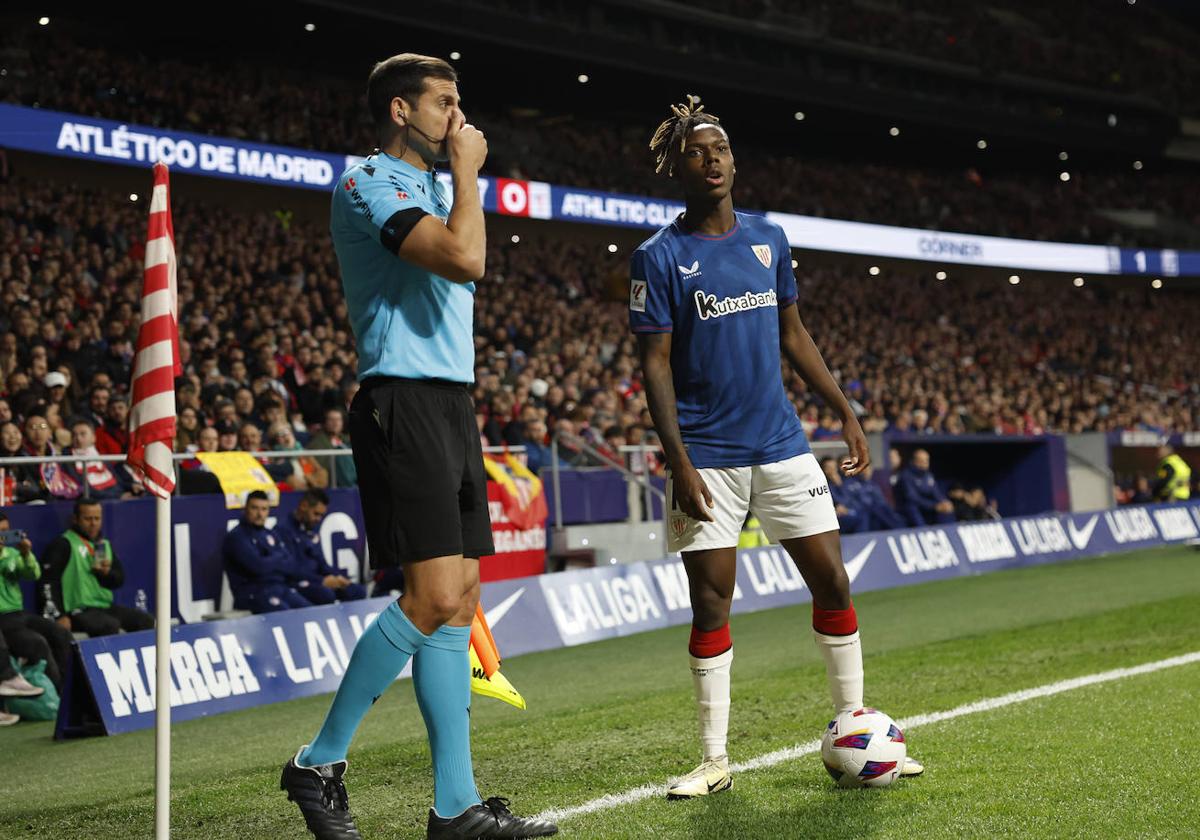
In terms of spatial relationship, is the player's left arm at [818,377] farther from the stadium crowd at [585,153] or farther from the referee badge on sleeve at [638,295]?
the stadium crowd at [585,153]

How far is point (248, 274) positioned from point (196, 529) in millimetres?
9420

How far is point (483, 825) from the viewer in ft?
12.3

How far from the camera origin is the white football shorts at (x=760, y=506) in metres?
4.52

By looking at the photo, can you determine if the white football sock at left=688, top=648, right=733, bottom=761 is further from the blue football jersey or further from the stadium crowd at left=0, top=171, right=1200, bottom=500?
the stadium crowd at left=0, top=171, right=1200, bottom=500

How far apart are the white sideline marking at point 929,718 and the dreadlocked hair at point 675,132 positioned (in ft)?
6.99

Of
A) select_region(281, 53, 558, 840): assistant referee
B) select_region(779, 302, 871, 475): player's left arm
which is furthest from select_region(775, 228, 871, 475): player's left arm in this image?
select_region(281, 53, 558, 840): assistant referee

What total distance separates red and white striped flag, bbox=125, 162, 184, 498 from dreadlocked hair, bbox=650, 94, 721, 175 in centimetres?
175

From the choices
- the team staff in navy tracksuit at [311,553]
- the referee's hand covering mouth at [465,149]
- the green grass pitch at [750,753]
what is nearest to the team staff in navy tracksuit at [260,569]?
the team staff in navy tracksuit at [311,553]

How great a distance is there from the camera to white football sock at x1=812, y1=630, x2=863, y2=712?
459 centimetres

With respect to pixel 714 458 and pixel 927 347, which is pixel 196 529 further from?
pixel 927 347

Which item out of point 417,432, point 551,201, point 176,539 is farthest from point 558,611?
point 551,201

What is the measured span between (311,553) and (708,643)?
6.61m

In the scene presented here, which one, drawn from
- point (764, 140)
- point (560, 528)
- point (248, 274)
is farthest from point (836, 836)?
point (764, 140)

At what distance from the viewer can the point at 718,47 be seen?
31000mm
